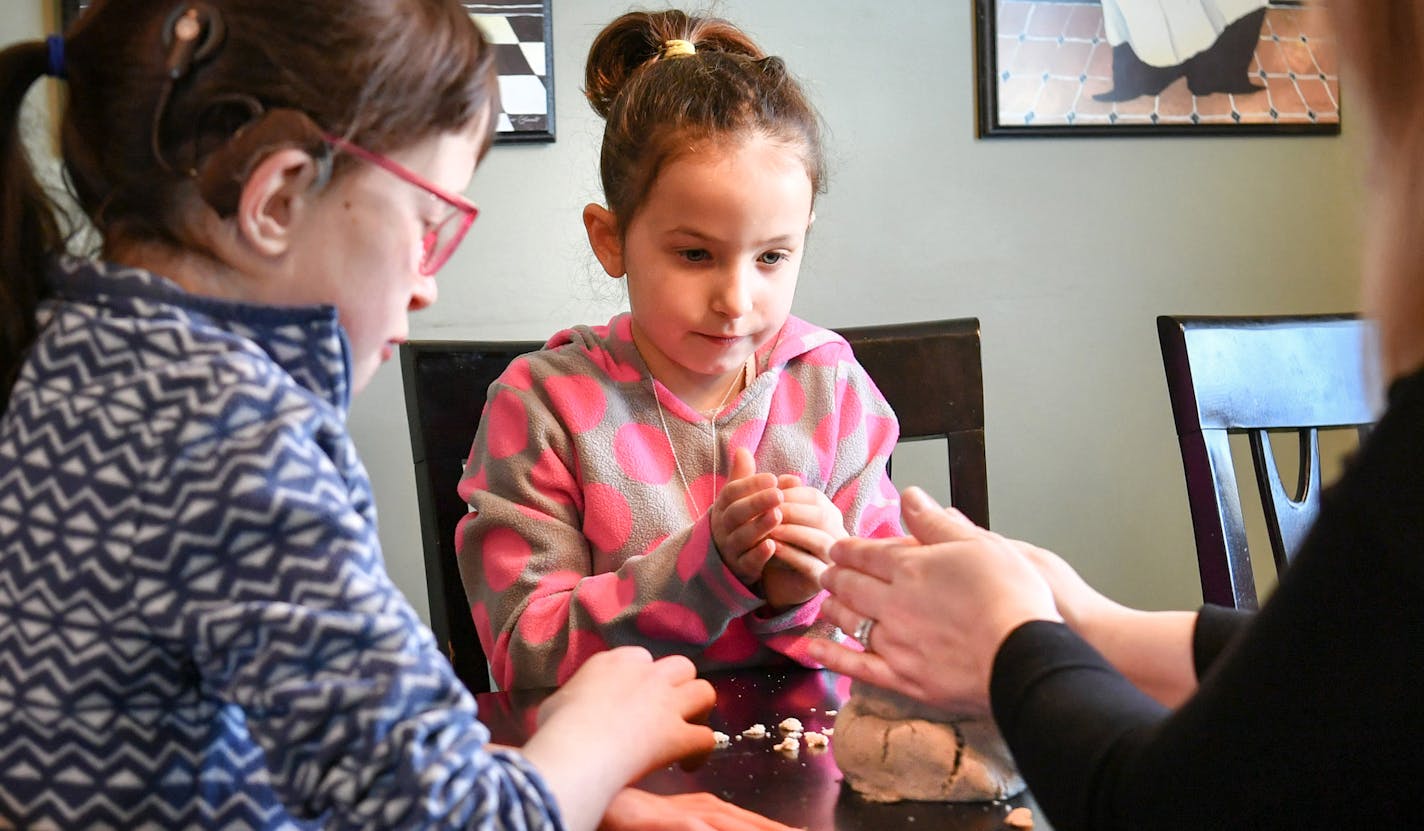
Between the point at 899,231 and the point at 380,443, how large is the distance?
109cm

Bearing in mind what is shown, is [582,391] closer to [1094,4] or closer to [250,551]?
[250,551]

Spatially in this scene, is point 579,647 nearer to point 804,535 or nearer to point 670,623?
point 670,623

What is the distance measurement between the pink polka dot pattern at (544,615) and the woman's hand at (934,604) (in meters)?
0.34

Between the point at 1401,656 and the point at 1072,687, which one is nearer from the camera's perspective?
the point at 1401,656

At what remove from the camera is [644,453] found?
1.44 metres

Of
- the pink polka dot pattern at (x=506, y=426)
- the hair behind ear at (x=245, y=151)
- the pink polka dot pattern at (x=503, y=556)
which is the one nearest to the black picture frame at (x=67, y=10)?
the pink polka dot pattern at (x=506, y=426)

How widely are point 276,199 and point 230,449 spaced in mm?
184

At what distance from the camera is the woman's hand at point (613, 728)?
75cm

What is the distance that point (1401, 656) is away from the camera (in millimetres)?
580

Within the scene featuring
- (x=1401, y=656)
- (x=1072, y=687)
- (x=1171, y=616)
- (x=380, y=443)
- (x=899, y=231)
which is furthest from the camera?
(x=899, y=231)

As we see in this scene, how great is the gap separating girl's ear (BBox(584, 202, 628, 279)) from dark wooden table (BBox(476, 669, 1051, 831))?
53 centimetres

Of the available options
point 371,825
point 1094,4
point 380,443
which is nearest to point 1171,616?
point 371,825

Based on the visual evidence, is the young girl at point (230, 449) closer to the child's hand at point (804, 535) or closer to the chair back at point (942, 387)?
the child's hand at point (804, 535)

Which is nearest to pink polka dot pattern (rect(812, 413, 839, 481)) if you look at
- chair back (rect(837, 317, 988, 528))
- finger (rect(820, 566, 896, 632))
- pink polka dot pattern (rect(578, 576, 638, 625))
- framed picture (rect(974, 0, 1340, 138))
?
chair back (rect(837, 317, 988, 528))
